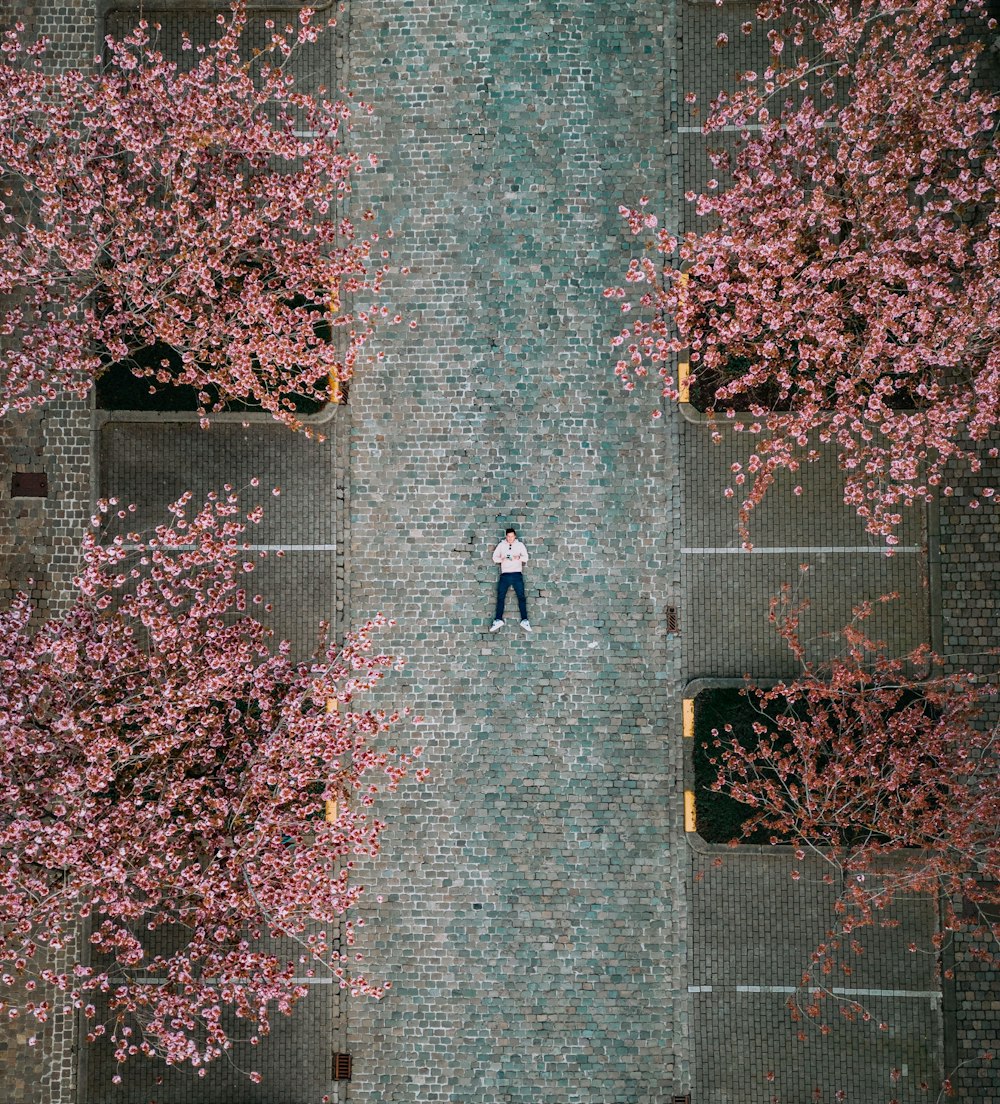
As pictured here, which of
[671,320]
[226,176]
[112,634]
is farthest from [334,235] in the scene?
[112,634]

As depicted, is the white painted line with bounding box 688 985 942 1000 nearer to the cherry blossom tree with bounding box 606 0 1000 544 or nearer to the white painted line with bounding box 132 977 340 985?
the white painted line with bounding box 132 977 340 985

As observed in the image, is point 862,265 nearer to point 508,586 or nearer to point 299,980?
point 508,586

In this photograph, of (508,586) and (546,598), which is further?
(546,598)

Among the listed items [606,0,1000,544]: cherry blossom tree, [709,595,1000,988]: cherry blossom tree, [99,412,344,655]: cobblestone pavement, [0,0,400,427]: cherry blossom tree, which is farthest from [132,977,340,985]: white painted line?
[606,0,1000,544]: cherry blossom tree

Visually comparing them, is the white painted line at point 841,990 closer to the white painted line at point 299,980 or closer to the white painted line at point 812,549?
the white painted line at point 299,980

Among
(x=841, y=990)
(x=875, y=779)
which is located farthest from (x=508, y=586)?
(x=841, y=990)

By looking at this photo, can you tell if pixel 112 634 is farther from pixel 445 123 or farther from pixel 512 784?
pixel 445 123

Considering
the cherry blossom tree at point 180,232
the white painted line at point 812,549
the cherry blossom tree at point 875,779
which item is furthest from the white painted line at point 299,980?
the white painted line at point 812,549
